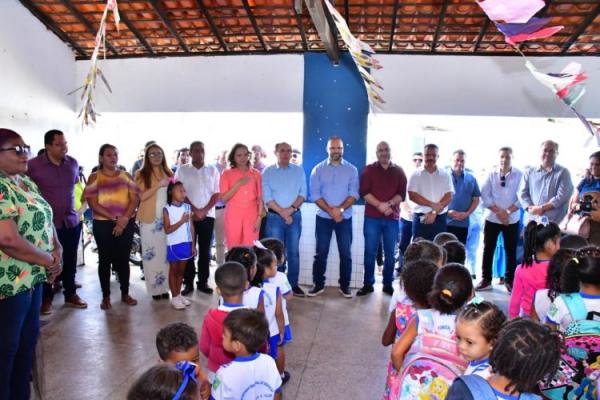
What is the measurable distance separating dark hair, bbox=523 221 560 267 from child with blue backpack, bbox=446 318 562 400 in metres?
1.42

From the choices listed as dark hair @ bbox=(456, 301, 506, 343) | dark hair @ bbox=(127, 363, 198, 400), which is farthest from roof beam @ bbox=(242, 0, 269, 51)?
dark hair @ bbox=(127, 363, 198, 400)

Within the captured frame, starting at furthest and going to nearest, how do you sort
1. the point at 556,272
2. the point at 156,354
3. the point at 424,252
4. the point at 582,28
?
1. the point at 582,28
2. the point at 156,354
3. the point at 424,252
4. the point at 556,272

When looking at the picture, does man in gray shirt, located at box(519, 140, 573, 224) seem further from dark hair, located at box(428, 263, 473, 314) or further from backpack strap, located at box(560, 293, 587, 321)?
dark hair, located at box(428, 263, 473, 314)

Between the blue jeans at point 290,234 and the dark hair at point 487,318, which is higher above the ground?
the dark hair at point 487,318

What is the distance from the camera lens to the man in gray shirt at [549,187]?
435 centimetres

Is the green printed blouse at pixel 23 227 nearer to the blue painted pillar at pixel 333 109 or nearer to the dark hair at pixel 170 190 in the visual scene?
the dark hair at pixel 170 190

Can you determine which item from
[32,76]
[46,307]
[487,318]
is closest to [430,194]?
[487,318]

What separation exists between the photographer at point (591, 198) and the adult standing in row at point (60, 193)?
4167 mm

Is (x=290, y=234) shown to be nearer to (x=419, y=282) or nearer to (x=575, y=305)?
(x=419, y=282)

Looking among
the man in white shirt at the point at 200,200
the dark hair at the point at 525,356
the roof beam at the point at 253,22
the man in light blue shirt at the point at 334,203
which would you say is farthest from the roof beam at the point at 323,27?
the dark hair at the point at 525,356

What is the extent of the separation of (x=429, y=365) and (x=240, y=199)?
293cm

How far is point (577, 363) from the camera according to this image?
1725 mm

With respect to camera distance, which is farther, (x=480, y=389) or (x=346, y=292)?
(x=346, y=292)

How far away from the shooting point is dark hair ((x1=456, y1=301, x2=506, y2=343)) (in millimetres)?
1448
